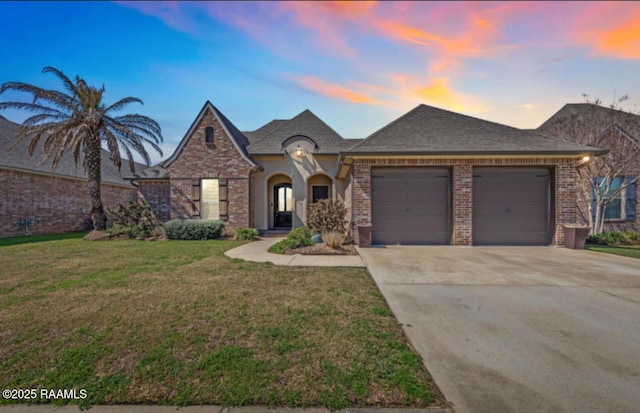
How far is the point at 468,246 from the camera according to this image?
9.40 meters

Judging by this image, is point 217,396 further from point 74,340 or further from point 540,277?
point 540,277

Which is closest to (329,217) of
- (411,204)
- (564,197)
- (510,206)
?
(411,204)

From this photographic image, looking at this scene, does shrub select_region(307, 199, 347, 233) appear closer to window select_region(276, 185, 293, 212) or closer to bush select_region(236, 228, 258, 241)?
bush select_region(236, 228, 258, 241)

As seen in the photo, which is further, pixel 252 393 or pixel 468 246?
pixel 468 246

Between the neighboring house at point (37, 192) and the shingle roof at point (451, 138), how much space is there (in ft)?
53.0

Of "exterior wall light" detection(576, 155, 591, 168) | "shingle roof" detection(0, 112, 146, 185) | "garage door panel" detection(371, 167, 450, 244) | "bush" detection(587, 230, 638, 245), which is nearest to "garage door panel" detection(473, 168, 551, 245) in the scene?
"exterior wall light" detection(576, 155, 591, 168)

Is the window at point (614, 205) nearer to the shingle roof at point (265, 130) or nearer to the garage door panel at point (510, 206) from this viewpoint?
the garage door panel at point (510, 206)

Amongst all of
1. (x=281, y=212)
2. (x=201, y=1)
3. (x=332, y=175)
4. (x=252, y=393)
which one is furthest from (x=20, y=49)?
(x=252, y=393)

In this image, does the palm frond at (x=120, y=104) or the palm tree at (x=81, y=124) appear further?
the palm frond at (x=120, y=104)

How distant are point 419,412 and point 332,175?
12.8m

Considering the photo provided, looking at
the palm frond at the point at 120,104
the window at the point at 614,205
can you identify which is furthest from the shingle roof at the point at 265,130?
the window at the point at 614,205

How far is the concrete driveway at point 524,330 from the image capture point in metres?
2.12

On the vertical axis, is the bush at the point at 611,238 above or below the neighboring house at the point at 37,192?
below

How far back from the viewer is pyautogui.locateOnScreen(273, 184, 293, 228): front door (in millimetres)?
15391
